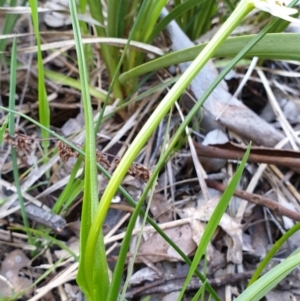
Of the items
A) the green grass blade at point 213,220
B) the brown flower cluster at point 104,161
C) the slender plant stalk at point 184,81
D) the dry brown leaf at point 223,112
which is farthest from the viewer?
the dry brown leaf at point 223,112

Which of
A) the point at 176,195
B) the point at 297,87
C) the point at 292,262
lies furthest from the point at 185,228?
the point at 297,87

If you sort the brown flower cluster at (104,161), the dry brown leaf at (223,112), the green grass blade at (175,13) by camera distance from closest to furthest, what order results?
the brown flower cluster at (104,161) < the green grass blade at (175,13) < the dry brown leaf at (223,112)

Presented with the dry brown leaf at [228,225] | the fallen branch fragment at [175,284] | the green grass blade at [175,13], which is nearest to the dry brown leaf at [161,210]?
the dry brown leaf at [228,225]

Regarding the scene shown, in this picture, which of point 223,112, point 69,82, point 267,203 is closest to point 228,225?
point 267,203

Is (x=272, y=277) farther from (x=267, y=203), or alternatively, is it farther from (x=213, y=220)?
(x=267, y=203)

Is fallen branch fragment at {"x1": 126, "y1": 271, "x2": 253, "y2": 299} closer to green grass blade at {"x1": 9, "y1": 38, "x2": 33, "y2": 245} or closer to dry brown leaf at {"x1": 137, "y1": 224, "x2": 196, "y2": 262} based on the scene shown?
dry brown leaf at {"x1": 137, "y1": 224, "x2": 196, "y2": 262}

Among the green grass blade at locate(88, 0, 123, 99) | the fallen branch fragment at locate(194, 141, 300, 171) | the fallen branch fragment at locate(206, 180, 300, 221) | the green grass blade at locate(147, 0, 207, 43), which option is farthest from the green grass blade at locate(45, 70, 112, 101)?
the fallen branch fragment at locate(206, 180, 300, 221)

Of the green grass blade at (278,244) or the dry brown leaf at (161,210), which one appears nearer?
the green grass blade at (278,244)

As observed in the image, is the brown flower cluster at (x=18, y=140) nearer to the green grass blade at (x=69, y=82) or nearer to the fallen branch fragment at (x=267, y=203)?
the green grass blade at (x=69, y=82)

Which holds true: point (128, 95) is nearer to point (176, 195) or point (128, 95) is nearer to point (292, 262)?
point (176, 195)
